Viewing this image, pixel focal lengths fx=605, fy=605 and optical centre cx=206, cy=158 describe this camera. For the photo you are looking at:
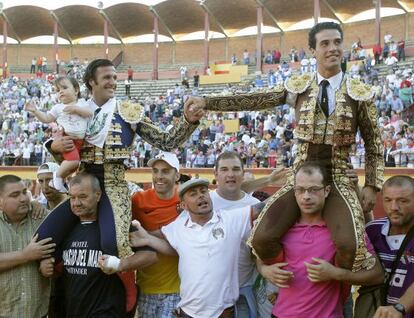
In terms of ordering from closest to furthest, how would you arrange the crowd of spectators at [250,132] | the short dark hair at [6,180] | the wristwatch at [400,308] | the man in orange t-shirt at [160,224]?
the wristwatch at [400,308], the short dark hair at [6,180], the man in orange t-shirt at [160,224], the crowd of spectators at [250,132]

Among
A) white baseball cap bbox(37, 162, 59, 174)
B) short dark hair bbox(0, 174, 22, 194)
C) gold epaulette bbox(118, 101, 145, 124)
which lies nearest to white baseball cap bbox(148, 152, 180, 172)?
gold epaulette bbox(118, 101, 145, 124)

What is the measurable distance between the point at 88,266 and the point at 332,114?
1.53 m

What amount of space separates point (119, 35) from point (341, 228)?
3272cm

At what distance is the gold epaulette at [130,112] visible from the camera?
3578 millimetres

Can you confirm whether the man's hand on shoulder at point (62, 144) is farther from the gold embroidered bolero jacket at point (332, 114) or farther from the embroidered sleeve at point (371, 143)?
the embroidered sleeve at point (371, 143)

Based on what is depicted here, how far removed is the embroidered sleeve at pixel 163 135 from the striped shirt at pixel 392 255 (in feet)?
3.84

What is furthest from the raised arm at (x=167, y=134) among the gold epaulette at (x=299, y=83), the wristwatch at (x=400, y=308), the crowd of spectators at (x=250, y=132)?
the crowd of spectators at (x=250, y=132)

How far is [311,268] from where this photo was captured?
9.20 feet

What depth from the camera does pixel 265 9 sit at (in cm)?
2905

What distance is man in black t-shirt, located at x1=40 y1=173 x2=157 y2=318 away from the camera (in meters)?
3.25

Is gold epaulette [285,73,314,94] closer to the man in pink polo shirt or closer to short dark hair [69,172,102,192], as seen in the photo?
the man in pink polo shirt

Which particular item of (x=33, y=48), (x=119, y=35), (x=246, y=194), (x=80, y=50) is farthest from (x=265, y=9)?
(x=246, y=194)

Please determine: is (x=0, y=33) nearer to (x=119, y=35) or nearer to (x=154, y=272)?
(x=119, y=35)

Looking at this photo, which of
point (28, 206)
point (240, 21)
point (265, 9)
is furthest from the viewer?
point (240, 21)
